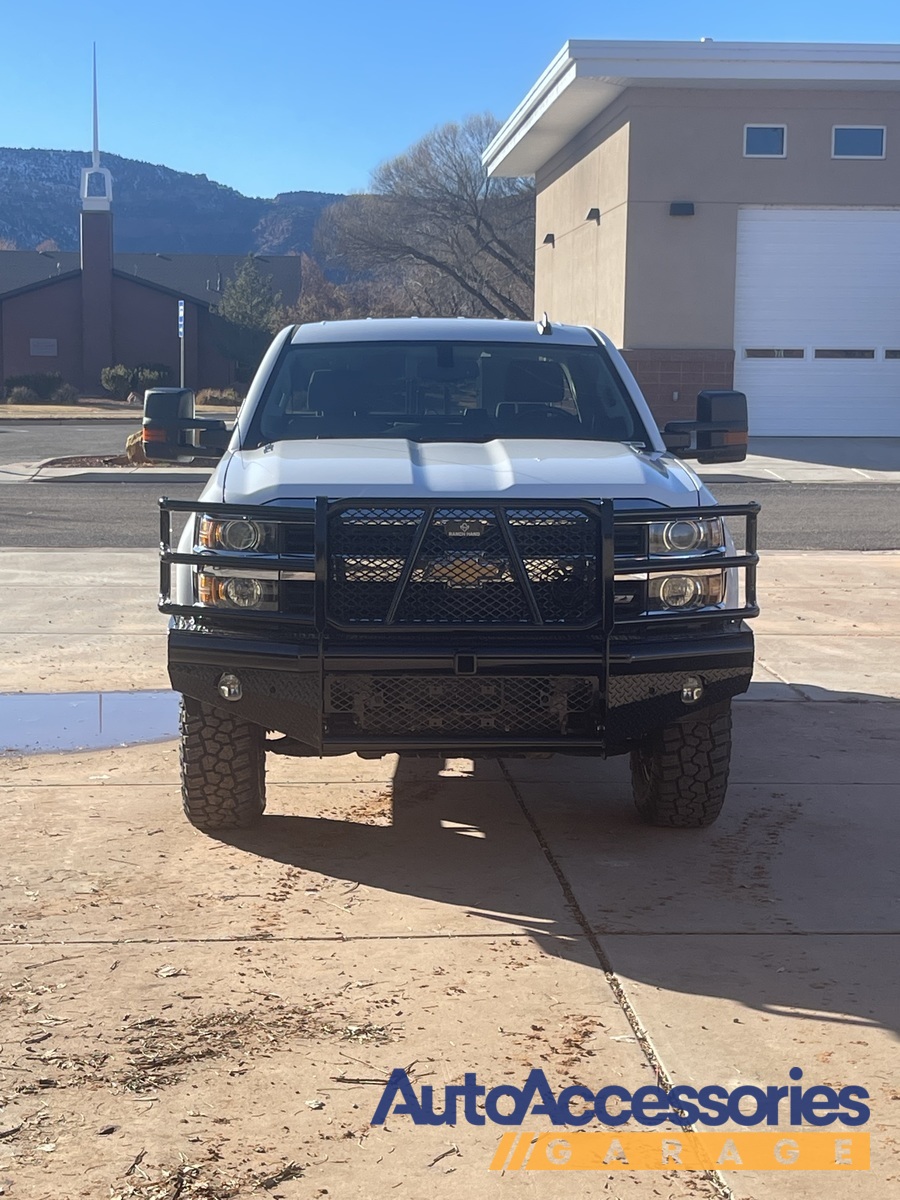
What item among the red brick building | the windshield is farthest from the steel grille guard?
the red brick building

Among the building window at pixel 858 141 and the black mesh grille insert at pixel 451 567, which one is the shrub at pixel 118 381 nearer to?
the building window at pixel 858 141

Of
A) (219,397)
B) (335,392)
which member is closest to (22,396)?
(219,397)

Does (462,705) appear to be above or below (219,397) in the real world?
below

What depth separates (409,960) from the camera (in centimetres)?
430

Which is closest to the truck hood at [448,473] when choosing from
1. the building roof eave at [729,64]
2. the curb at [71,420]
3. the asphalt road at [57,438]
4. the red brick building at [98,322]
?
the asphalt road at [57,438]

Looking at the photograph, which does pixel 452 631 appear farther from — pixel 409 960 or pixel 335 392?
pixel 335 392

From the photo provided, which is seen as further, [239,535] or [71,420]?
[71,420]

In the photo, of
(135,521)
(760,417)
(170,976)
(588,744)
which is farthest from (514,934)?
(760,417)

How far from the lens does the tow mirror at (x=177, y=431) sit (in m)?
6.39

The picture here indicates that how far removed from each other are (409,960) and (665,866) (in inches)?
49.1

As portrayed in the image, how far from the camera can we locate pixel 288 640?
193 inches

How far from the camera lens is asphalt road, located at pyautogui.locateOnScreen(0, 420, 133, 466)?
27609 millimetres

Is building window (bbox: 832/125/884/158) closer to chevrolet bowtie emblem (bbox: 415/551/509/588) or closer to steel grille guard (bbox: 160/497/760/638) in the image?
steel grille guard (bbox: 160/497/760/638)

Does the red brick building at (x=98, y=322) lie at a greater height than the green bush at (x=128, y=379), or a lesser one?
greater
